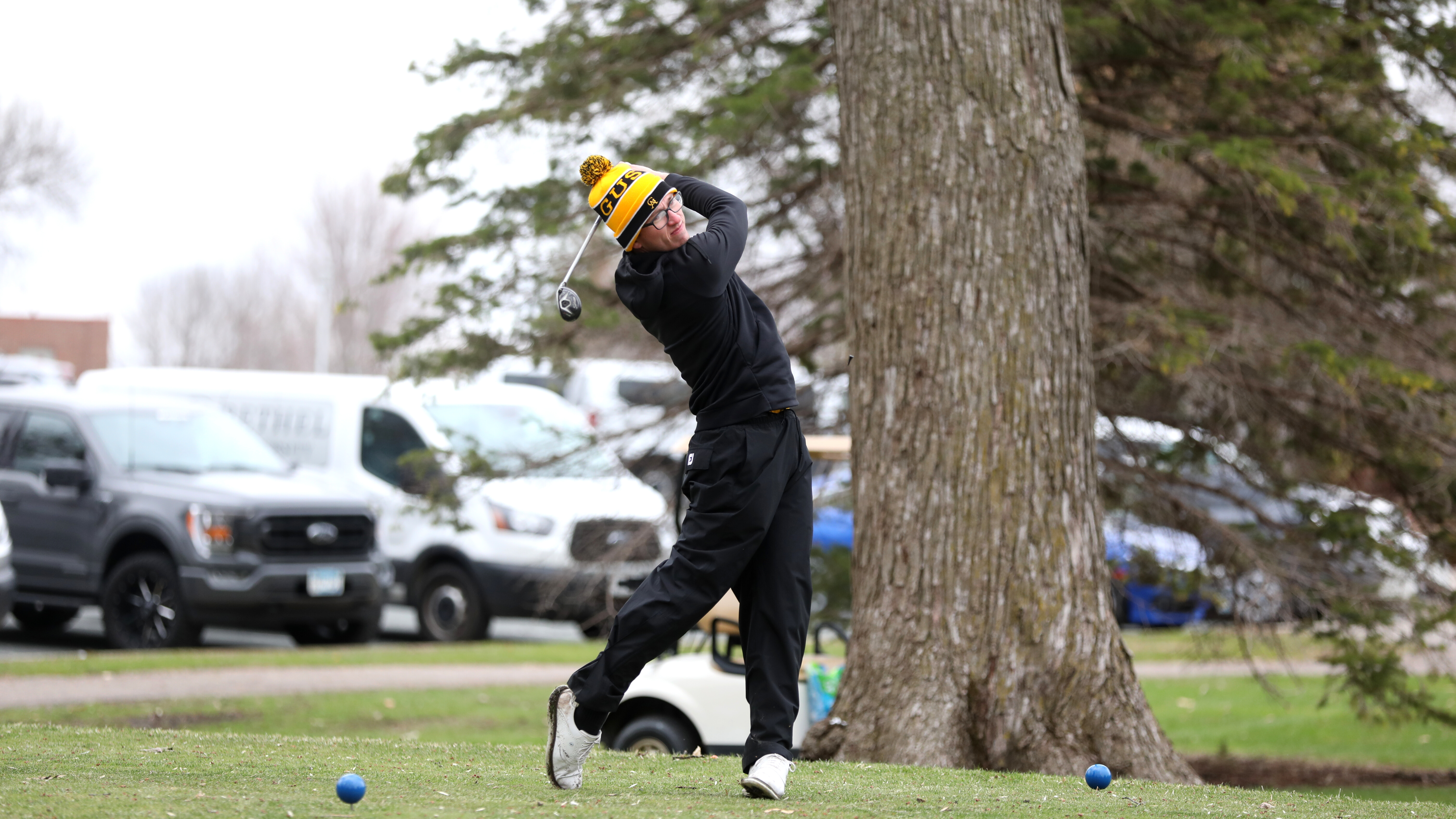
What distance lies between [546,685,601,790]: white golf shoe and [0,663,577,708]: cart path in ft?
21.3

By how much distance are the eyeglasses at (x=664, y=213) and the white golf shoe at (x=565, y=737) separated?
1488 millimetres

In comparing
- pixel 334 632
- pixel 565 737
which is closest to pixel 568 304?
pixel 565 737

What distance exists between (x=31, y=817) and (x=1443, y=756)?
33.5ft

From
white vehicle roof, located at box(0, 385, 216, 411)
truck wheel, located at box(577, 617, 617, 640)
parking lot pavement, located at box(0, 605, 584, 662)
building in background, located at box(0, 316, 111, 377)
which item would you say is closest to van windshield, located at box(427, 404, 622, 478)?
truck wheel, located at box(577, 617, 617, 640)

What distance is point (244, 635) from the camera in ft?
53.3

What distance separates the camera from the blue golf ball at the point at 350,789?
13.9ft

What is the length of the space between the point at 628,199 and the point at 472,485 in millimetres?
5988

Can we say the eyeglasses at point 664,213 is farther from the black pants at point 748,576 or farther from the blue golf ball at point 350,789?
the blue golf ball at point 350,789

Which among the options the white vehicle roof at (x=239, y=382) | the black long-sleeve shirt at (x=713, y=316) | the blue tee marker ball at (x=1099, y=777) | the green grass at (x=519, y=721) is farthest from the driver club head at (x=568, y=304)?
the white vehicle roof at (x=239, y=382)

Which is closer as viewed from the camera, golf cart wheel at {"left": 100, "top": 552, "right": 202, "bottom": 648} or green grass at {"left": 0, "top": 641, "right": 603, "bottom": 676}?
green grass at {"left": 0, "top": 641, "right": 603, "bottom": 676}

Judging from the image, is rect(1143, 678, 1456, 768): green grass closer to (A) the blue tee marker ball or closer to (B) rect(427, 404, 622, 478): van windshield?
(B) rect(427, 404, 622, 478): van windshield

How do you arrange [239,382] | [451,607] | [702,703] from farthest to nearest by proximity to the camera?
1. [239,382]
2. [451,607]
3. [702,703]

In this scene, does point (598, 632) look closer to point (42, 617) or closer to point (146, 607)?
point (146, 607)

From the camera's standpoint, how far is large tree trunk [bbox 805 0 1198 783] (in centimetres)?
664
